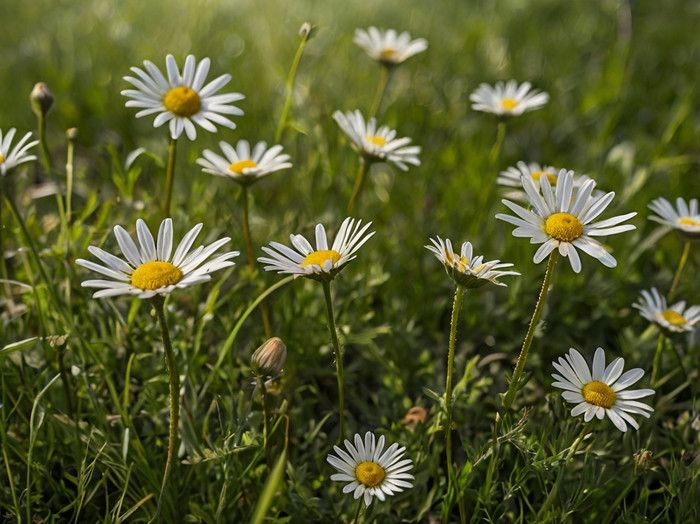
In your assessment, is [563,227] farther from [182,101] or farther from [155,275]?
[182,101]

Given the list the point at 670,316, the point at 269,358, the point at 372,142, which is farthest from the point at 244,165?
the point at 670,316

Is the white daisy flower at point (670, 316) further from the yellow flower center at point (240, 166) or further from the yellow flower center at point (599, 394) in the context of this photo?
the yellow flower center at point (240, 166)

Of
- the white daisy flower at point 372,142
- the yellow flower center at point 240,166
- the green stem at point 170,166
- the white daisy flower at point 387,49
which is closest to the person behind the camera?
the green stem at point 170,166

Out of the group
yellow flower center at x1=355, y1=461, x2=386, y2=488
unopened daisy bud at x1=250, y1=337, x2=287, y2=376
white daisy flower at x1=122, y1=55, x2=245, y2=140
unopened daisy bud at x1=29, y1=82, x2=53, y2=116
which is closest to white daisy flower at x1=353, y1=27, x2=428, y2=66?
white daisy flower at x1=122, y1=55, x2=245, y2=140

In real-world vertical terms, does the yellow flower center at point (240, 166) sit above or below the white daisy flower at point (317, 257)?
above

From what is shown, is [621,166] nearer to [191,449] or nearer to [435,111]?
[435,111]

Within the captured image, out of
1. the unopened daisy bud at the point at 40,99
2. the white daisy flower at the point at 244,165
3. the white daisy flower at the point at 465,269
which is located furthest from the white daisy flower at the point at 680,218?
the unopened daisy bud at the point at 40,99

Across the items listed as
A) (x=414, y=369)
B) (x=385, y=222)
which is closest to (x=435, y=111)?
(x=385, y=222)
